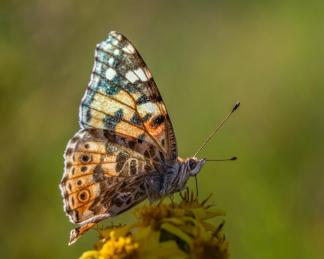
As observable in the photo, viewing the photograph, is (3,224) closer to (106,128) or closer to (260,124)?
(106,128)

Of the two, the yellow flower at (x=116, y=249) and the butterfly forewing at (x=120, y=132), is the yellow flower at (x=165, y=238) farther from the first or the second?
the butterfly forewing at (x=120, y=132)

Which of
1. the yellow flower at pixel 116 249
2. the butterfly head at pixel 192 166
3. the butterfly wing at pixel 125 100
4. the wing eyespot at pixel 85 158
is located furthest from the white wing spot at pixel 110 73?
the yellow flower at pixel 116 249

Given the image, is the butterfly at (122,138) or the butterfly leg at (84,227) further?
the butterfly at (122,138)

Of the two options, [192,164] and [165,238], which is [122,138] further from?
[165,238]

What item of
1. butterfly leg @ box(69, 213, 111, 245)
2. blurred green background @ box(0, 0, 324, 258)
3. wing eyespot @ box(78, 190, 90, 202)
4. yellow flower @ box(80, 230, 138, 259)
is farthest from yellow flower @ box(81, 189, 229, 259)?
blurred green background @ box(0, 0, 324, 258)

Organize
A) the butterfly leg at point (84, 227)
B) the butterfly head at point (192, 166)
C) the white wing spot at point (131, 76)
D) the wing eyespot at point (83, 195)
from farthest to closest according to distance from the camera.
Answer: the white wing spot at point (131, 76) → the butterfly head at point (192, 166) → the wing eyespot at point (83, 195) → the butterfly leg at point (84, 227)

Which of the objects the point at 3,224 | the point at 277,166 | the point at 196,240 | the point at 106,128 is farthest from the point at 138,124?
the point at 277,166

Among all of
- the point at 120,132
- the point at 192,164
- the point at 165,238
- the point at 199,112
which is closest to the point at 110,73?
the point at 120,132

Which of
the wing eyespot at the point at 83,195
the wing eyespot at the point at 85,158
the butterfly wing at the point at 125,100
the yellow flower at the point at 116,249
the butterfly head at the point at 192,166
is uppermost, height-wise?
the butterfly wing at the point at 125,100
